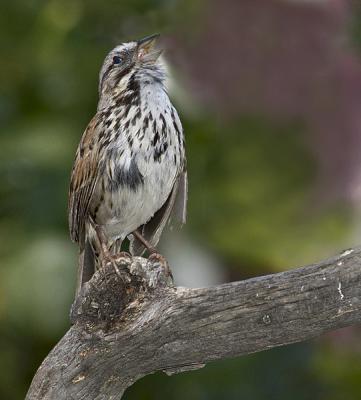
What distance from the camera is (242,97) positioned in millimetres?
7648

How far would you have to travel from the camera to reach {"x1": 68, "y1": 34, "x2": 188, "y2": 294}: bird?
561cm

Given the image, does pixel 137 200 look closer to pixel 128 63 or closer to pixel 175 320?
pixel 128 63

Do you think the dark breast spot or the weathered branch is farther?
the dark breast spot

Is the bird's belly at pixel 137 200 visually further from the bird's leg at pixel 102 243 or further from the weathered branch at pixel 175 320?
the weathered branch at pixel 175 320

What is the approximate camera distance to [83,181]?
227 inches

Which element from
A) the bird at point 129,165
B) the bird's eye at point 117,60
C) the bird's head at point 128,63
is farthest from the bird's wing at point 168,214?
the bird's eye at point 117,60

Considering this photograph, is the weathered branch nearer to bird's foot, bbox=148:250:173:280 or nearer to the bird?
bird's foot, bbox=148:250:173:280

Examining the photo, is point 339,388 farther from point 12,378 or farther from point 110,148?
point 110,148

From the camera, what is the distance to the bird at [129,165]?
561cm

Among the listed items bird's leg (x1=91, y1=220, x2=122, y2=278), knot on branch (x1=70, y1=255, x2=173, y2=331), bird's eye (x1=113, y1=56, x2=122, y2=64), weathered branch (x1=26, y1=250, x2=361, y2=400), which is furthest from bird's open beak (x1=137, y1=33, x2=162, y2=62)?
knot on branch (x1=70, y1=255, x2=173, y2=331)

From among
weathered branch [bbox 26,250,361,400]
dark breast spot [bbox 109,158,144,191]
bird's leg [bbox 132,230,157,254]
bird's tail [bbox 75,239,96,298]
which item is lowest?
weathered branch [bbox 26,250,361,400]

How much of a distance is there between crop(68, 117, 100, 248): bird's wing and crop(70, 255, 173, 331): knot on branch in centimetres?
102

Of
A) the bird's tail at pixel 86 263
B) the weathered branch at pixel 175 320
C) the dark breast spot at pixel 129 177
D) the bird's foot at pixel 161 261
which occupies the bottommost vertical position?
the weathered branch at pixel 175 320

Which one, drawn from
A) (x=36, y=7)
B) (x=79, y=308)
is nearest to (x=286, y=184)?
(x=36, y=7)
